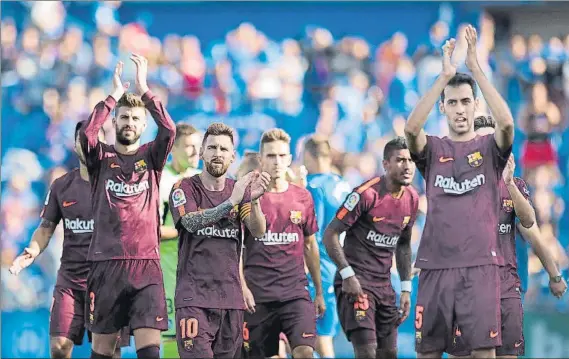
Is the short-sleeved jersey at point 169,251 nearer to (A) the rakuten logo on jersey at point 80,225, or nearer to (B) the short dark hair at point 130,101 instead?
(A) the rakuten logo on jersey at point 80,225

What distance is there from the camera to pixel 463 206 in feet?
25.8

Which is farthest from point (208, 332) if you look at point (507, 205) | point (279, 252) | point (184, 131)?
point (184, 131)

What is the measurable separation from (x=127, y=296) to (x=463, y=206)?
266 cm

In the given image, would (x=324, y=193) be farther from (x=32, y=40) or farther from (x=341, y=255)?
(x=32, y=40)

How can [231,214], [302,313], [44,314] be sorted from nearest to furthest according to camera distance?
1. [231,214]
2. [302,313]
3. [44,314]

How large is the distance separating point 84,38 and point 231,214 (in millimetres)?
8408

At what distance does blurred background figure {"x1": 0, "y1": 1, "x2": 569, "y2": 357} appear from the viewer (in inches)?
612

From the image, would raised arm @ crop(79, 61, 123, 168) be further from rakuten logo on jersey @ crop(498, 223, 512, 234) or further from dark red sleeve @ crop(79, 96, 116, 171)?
rakuten logo on jersey @ crop(498, 223, 512, 234)

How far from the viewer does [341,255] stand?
33.4 feet

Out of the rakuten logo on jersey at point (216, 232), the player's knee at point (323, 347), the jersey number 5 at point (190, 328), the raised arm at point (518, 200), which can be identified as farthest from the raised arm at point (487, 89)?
the player's knee at point (323, 347)

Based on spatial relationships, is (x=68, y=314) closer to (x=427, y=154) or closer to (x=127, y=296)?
(x=127, y=296)

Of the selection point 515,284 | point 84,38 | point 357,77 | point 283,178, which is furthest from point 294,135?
point 515,284

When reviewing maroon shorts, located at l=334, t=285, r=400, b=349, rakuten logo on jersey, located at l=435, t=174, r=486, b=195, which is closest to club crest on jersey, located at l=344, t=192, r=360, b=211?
maroon shorts, located at l=334, t=285, r=400, b=349

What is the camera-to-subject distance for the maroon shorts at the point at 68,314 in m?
10.4
